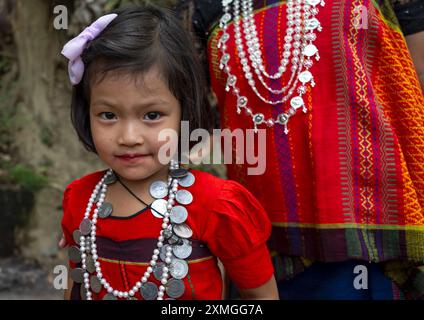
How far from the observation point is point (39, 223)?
2980 millimetres

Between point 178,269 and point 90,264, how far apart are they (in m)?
0.24

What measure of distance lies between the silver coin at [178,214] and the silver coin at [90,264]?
0.82 feet

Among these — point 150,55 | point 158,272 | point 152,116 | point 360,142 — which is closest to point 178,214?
point 158,272

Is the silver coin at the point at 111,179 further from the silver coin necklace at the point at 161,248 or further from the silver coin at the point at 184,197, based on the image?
the silver coin at the point at 184,197

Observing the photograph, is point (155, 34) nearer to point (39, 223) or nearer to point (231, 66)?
point (231, 66)

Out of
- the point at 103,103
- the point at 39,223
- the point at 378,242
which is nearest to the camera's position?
the point at 103,103

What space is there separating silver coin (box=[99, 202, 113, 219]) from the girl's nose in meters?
0.21

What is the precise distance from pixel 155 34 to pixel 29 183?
185cm

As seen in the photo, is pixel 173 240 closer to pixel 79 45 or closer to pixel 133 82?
pixel 133 82

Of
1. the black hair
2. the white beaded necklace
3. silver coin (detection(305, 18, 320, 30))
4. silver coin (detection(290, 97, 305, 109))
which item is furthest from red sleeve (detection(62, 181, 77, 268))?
silver coin (detection(305, 18, 320, 30))

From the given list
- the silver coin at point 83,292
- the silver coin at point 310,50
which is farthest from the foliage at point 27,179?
the silver coin at point 310,50

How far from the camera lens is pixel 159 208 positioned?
1.42m

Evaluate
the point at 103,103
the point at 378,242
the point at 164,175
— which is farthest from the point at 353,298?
the point at 103,103

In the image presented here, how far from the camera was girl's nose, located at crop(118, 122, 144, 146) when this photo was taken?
1321 millimetres
